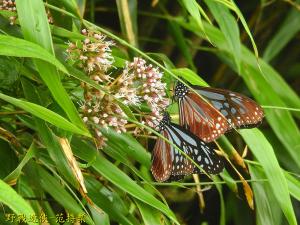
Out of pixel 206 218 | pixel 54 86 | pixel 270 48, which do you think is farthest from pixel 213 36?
pixel 206 218

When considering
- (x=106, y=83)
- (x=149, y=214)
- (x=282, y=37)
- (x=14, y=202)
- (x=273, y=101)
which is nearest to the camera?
(x=14, y=202)

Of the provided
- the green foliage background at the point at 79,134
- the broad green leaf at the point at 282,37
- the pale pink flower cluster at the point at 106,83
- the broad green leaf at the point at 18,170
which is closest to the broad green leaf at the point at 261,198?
the green foliage background at the point at 79,134

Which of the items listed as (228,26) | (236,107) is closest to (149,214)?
(236,107)

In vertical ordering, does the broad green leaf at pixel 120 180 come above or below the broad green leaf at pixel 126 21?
below

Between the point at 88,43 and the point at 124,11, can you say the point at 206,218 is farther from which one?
the point at 88,43

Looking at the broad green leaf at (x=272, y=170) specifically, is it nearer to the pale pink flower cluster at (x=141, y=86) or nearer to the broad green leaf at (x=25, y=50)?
the pale pink flower cluster at (x=141, y=86)

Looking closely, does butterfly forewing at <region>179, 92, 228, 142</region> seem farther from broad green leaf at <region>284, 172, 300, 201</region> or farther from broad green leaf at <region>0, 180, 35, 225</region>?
broad green leaf at <region>0, 180, 35, 225</region>

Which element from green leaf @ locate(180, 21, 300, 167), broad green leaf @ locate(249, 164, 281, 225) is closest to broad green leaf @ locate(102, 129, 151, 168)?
broad green leaf @ locate(249, 164, 281, 225)

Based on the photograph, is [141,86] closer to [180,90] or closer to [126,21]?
[180,90]

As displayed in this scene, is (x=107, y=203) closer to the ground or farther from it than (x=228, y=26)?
closer to the ground
